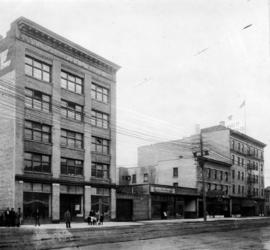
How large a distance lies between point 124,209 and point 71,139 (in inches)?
424

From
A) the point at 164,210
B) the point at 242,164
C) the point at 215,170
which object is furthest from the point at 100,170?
the point at 242,164

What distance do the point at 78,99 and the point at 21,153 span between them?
915 centimetres

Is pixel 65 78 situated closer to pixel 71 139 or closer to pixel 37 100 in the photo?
pixel 37 100

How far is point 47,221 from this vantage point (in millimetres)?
36031

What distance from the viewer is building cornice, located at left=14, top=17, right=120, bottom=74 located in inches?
1405

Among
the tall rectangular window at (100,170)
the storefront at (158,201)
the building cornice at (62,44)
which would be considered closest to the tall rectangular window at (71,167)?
the tall rectangular window at (100,170)

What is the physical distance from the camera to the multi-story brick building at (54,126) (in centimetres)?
3488

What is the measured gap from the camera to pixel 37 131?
36688 millimetres

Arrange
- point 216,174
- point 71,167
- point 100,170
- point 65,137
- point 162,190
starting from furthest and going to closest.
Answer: point 216,174 < point 162,190 < point 100,170 < point 71,167 < point 65,137

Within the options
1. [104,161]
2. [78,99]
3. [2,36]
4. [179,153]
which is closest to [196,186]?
[179,153]

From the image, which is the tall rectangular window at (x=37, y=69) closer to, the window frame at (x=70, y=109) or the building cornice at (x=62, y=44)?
the building cornice at (x=62, y=44)

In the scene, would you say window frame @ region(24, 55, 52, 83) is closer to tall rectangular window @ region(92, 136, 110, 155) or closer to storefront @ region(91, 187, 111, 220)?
tall rectangular window @ region(92, 136, 110, 155)

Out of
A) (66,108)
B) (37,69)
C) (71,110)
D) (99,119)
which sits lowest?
(99,119)

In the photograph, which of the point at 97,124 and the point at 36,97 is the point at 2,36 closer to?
the point at 36,97
